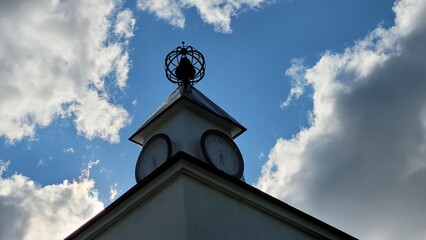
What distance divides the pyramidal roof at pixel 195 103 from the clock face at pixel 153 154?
83 centimetres

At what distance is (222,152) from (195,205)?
13.6 ft

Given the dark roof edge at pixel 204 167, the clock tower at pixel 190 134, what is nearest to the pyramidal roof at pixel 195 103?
the clock tower at pixel 190 134

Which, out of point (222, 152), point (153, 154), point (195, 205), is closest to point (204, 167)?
point (195, 205)

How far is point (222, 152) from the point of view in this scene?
52.6 ft

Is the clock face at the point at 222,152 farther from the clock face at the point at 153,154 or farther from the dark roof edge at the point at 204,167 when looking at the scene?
the dark roof edge at the point at 204,167

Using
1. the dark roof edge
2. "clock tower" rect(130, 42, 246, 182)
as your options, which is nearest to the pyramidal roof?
"clock tower" rect(130, 42, 246, 182)

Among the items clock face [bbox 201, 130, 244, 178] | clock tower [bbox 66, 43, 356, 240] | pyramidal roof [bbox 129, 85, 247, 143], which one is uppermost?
pyramidal roof [bbox 129, 85, 247, 143]

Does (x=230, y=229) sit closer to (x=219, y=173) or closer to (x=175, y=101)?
(x=219, y=173)

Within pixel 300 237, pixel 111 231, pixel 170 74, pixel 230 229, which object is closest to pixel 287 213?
pixel 300 237

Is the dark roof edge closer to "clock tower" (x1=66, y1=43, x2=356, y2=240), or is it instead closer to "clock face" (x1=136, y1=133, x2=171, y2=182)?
"clock tower" (x1=66, y1=43, x2=356, y2=240)

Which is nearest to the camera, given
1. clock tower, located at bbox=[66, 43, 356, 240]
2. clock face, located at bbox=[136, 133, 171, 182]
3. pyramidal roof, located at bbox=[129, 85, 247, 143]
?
clock tower, located at bbox=[66, 43, 356, 240]

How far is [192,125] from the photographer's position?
16281mm

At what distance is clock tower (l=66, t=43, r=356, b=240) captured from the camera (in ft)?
39.5

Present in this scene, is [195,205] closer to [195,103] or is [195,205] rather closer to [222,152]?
[222,152]
